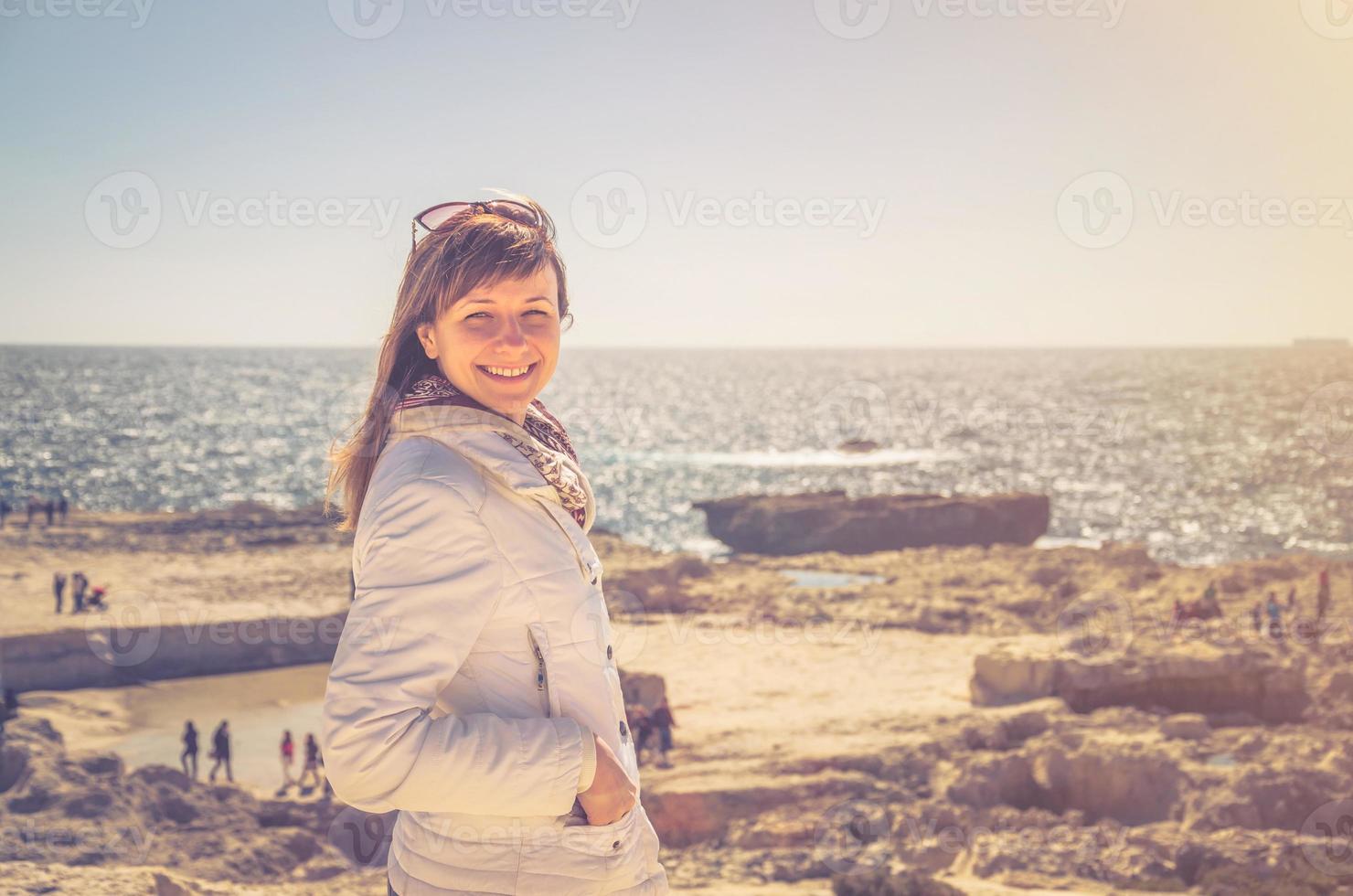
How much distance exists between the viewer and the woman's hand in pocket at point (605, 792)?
182 cm

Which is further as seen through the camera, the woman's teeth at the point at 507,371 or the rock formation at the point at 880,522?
the rock formation at the point at 880,522

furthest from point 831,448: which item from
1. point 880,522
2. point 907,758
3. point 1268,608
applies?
point 907,758

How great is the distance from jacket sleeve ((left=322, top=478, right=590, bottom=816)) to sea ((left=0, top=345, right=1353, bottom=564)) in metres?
0.50

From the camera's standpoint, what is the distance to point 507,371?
2.00 metres

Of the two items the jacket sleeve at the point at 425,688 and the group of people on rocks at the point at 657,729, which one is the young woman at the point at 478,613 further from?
the group of people on rocks at the point at 657,729

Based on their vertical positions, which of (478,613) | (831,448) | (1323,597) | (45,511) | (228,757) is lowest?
(228,757)

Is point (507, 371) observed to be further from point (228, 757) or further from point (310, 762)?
point (228, 757)

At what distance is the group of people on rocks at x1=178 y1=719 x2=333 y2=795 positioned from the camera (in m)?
14.1

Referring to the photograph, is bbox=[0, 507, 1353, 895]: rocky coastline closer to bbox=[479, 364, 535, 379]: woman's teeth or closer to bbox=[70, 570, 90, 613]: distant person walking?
bbox=[70, 570, 90, 613]: distant person walking

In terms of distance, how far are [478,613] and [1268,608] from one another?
20.7 metres

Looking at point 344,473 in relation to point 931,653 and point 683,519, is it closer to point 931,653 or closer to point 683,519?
point 931,653

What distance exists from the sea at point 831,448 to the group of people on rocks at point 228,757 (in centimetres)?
827

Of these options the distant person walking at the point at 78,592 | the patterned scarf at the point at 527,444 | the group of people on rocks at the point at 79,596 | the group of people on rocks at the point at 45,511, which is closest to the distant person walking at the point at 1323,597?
the patterned scarf at the point at 527,444

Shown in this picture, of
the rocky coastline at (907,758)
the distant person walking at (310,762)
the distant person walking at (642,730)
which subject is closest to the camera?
the rocky coastline at (907,758)
